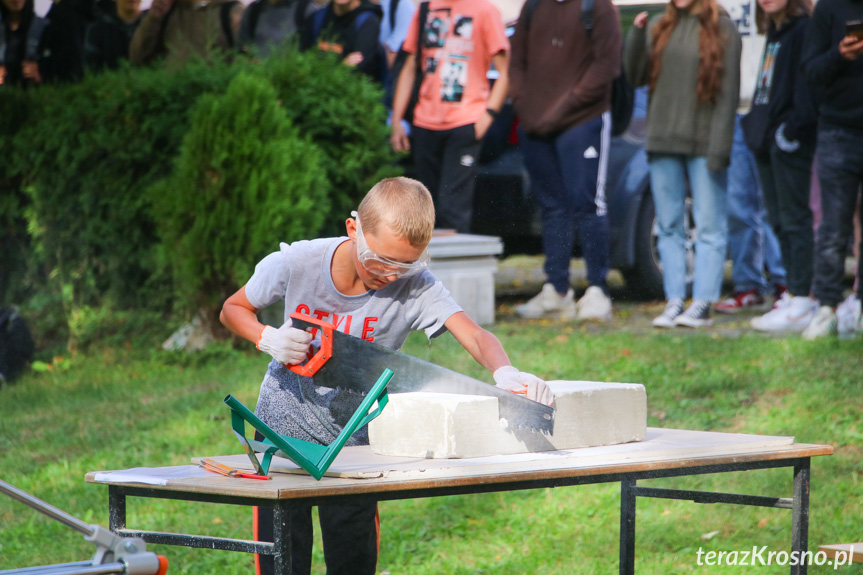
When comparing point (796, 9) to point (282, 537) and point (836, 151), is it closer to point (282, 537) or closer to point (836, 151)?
point (836, 151)

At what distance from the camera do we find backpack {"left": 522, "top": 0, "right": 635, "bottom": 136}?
332 inches

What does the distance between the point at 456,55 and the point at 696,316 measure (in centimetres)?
279

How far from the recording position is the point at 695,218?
8.27m

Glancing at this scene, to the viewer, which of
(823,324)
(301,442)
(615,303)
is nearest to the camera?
(301,442)

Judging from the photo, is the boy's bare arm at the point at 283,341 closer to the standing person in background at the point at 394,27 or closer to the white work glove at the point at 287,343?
the white work glove at the point at 287,343

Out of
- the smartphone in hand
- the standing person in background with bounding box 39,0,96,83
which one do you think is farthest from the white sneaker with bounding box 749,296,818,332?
the standing person in background with bounding box 39,0,96,83

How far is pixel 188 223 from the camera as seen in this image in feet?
27.0

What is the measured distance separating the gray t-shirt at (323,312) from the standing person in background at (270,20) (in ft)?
22.4

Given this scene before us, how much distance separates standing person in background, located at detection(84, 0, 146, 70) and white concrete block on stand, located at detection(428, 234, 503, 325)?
146 inches

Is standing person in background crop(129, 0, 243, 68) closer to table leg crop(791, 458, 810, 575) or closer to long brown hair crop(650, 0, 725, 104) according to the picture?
long brown hair crop(650, 0, 725, 104)

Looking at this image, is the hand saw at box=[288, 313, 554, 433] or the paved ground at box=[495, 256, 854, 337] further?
the paved ground at box=[495, 256, 854, 337]

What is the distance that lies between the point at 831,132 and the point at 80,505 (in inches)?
206

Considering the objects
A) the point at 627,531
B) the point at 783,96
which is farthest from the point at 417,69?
the point at 627,531

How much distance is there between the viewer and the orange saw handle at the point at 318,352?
138 inches
